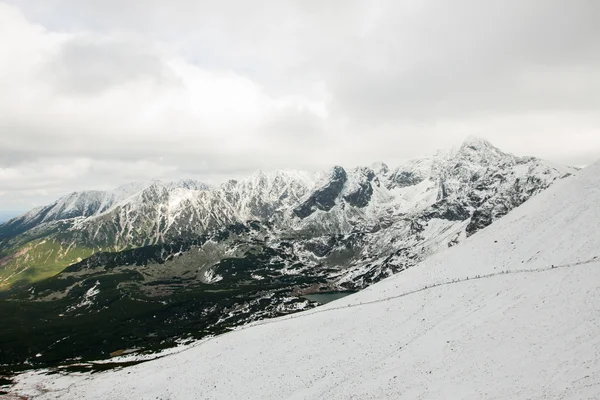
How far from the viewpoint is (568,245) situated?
5619cm

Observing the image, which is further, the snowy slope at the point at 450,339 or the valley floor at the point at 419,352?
the snowy slope at the point at 450,339

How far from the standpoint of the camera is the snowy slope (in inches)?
1331

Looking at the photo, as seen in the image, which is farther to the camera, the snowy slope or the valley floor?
the snowy slope

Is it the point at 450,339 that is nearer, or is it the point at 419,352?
the point at 419,352

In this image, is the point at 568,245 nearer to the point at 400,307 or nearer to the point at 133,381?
the point at 400,307

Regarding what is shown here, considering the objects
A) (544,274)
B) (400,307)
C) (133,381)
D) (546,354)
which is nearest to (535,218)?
(544,274)

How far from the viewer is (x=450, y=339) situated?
42531 mm

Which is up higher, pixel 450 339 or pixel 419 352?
pixel 450 339

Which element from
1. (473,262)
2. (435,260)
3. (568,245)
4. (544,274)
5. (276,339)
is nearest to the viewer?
(544,274)

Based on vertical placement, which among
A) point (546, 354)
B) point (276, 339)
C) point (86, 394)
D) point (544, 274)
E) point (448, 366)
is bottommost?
point (86, 394)

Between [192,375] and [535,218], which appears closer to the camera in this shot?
[192,375]

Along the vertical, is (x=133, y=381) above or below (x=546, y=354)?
below

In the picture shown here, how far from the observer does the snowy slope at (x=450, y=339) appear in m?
33.8

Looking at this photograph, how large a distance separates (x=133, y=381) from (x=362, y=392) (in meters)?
41.9
